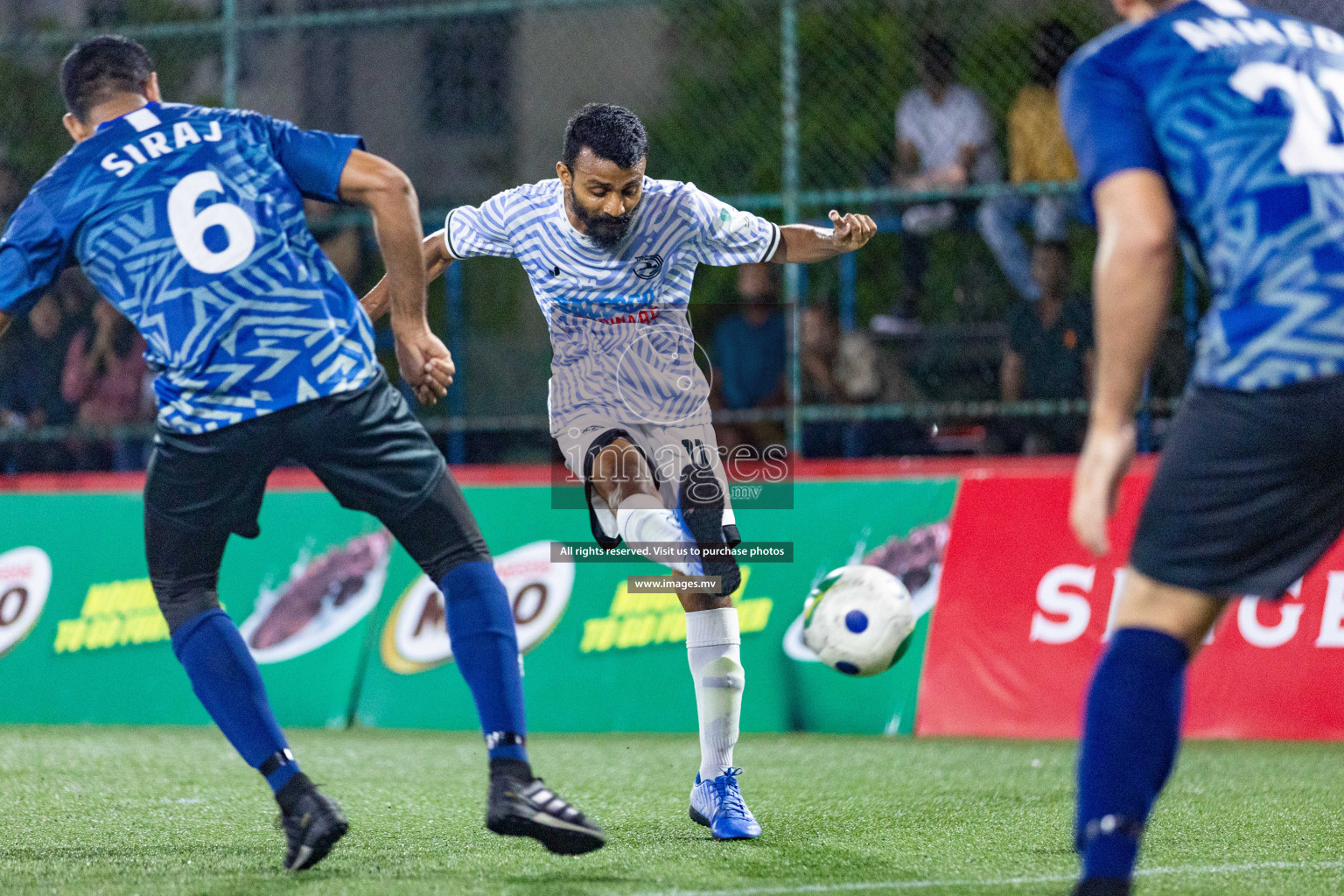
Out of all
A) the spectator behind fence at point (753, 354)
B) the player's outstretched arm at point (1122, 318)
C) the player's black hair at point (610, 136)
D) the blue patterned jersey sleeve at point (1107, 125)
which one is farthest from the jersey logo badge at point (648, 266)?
the spectator behind fence at point (753, 354)

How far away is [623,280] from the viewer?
5051mm

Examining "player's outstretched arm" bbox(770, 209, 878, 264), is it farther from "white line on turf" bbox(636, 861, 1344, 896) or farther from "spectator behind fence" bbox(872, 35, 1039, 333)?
"spectator behind fence" bbox(872, 35, 1039, 333)

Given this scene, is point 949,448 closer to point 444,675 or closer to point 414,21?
point 444,675

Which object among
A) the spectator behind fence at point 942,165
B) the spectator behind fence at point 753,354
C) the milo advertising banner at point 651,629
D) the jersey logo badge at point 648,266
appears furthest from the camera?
the spectator behind fence at point 753,354

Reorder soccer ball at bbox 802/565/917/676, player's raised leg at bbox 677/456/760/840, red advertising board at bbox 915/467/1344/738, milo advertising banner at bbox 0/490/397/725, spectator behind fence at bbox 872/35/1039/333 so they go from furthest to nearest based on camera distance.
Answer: spectator behind fence at bbox 872/35/1039/333, milo advertising banner at bbox 0/490/397/725, red advertising board at bbox 915/467/1344/738, soccer ball at bbox 802/565/917/676, player's raised leg at bbox 677/456/760/840

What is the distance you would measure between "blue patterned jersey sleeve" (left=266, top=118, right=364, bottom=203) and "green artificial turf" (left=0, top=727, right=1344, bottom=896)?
1.72 metres

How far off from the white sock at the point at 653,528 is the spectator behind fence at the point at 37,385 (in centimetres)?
616

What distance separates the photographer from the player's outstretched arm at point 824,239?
197 inches

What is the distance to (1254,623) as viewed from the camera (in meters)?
7.02

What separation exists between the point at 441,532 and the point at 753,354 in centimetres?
554

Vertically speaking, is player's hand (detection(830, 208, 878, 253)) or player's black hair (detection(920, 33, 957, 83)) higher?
player's black hair (detection(920, 33, 957, 83))

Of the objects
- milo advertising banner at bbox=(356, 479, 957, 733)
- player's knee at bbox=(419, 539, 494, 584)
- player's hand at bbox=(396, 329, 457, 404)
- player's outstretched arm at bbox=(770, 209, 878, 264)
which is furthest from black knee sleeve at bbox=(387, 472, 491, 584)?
milo advertising banner at bbox=(356, 479, 957, 733)

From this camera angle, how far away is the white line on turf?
378 centimetres

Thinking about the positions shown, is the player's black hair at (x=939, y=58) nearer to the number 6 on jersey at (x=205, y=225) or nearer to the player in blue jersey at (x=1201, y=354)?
the number 6 on jersey at (x=205, y=225)
